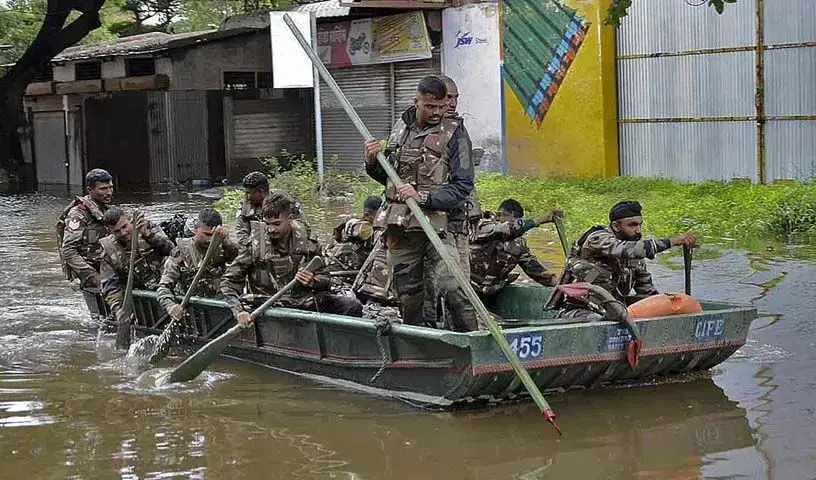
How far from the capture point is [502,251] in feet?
29.9

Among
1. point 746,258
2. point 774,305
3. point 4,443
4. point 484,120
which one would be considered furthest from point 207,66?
point 4,443

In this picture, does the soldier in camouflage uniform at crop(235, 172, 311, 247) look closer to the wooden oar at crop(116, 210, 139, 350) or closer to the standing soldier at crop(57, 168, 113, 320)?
the wooden oar at crop(116, 210, 139, 350)

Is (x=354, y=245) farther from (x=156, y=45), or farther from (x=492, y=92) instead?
(x=156, y=45)

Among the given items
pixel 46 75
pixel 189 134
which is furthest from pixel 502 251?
pixel 46 75

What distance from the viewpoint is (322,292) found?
890cm

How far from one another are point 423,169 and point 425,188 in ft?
0.39

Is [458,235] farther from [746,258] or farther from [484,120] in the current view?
[484,120]

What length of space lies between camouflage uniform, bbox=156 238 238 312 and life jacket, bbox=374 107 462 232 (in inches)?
84.7

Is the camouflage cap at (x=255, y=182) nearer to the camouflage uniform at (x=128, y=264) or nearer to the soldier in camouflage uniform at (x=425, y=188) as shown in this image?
the camouflage uniform at (x=128, y=264)

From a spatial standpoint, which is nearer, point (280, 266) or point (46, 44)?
point (280, 266)

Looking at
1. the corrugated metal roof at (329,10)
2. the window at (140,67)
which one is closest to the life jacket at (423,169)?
the corrugated metal roof at (329,10)

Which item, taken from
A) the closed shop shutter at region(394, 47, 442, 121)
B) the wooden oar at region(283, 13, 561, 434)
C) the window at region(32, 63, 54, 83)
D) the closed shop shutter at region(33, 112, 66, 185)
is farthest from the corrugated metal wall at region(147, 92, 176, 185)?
the wooden oar at region(283, 13, 561, 434)

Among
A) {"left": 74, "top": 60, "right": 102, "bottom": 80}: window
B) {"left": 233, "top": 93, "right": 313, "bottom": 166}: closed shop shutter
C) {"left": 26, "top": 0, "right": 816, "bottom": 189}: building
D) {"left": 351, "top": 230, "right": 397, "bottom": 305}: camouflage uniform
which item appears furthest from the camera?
{"left": 74, "top": 60, "right": 102, "bottom": 80}: window

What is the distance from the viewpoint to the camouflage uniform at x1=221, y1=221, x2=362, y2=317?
880 centimetres
